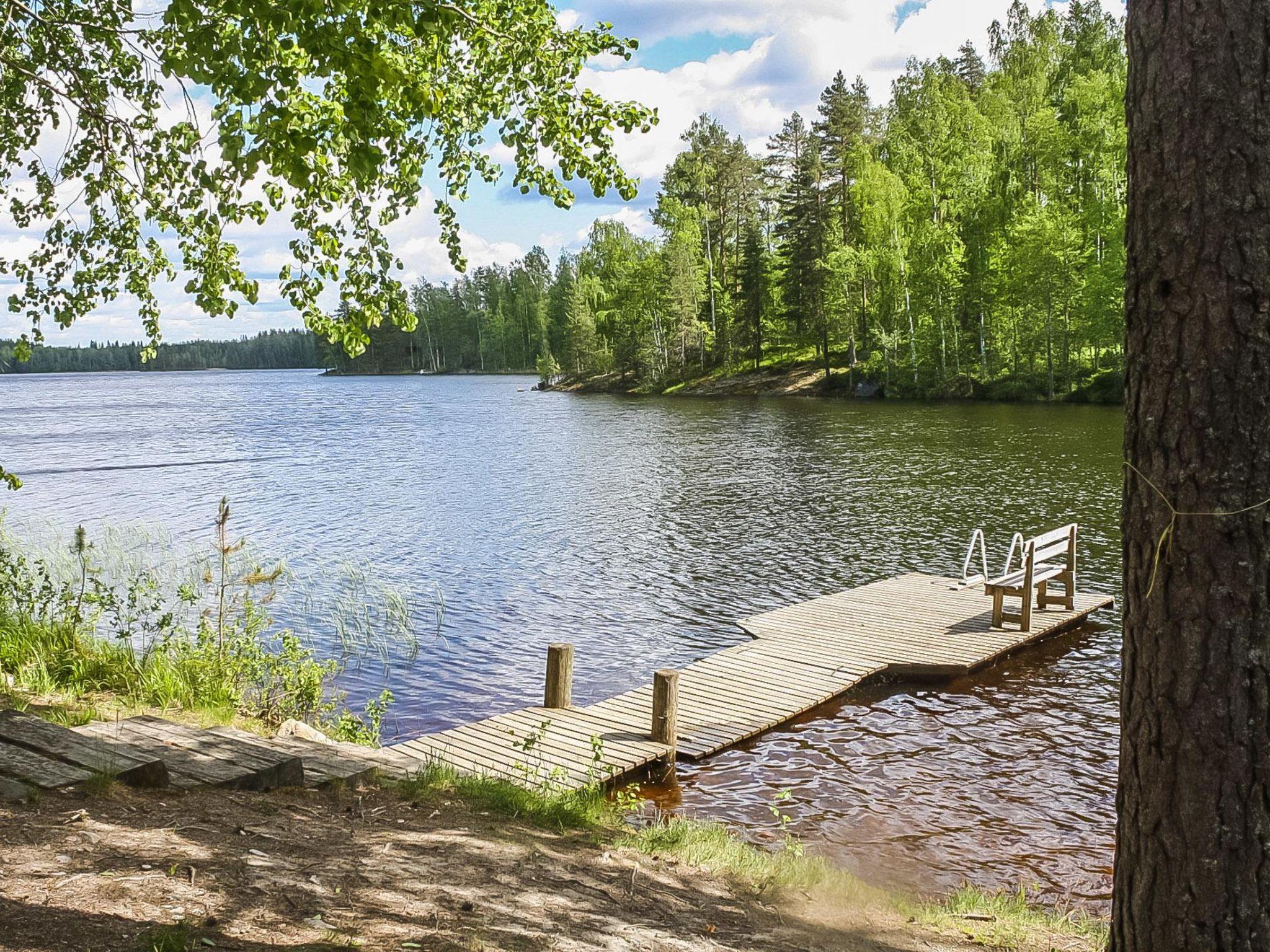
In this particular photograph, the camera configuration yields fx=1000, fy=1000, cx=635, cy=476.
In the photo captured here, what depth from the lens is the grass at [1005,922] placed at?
5.48 meters

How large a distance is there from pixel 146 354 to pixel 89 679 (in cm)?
311

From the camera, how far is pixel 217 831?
4617mm

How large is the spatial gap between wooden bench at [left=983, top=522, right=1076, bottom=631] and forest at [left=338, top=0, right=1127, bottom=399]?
3254 cm

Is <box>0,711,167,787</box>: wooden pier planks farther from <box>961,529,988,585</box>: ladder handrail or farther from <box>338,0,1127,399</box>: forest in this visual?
<box>338,0,1127,399</box>: forest

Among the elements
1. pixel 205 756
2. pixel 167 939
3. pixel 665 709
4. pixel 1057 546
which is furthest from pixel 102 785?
pixel 1057 546

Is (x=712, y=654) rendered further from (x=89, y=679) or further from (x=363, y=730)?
(x=89, y=679)

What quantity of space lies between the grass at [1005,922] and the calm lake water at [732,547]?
53.8 inches

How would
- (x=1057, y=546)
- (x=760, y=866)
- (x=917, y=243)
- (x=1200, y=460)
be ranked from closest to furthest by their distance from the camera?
(x=1200, y=460) → (x=760, y=866) → (x=1057, y=546) → (x=917, y=243)

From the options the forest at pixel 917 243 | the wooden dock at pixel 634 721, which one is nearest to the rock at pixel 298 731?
the wooden dock at pixel 634 721

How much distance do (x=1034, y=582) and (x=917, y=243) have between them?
47.7 metres

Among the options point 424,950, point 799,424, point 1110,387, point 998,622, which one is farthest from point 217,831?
point 1110,387

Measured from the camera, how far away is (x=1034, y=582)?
48.4 ft

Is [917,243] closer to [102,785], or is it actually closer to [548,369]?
[548,369]

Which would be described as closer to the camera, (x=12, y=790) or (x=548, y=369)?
(x=12, y=790)
